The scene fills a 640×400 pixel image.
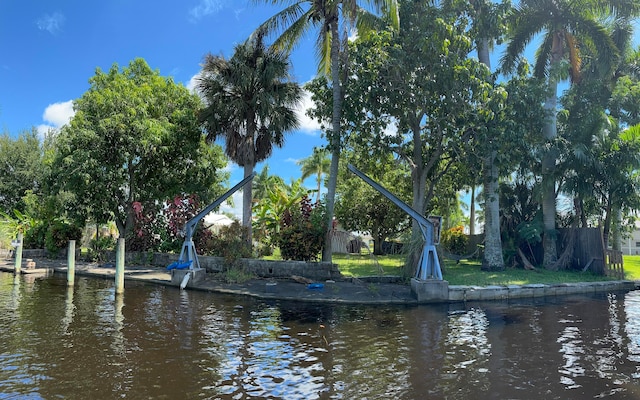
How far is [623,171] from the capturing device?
18.0 metres

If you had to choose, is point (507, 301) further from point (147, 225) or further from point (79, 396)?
point (147, 225)

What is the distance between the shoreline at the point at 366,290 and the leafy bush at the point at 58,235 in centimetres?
1014

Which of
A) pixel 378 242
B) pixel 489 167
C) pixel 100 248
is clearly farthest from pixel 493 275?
pixel 100 248

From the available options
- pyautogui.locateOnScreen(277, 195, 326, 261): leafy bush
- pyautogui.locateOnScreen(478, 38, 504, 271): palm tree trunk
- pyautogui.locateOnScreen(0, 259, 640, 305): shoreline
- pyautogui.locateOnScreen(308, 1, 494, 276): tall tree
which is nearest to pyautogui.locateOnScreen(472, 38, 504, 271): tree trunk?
pyautogui.locateOnScreen(478, 38, 504, 271): palm tree trunk

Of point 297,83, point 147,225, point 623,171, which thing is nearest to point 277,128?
point 297,83

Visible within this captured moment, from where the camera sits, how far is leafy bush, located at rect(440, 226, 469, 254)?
1053 inches

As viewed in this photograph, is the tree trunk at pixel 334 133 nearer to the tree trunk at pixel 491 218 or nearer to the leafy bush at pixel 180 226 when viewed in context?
the leafy bush at pixel 180 226

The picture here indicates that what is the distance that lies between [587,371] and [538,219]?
569 inches

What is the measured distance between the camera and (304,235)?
16266mm

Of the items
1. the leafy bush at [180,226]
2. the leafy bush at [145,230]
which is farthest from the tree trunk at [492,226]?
the leafy bush at [145,230]

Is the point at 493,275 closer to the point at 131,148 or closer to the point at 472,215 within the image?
the point at 472,215

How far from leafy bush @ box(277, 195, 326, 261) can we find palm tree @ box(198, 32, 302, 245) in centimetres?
295

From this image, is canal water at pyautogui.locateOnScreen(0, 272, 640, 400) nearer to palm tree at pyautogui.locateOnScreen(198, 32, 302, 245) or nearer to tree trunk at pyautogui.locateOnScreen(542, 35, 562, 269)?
tree trunk at pyautogui.locateOnScreen(542, 35, 562, 269)

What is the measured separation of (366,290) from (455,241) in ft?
48.6
